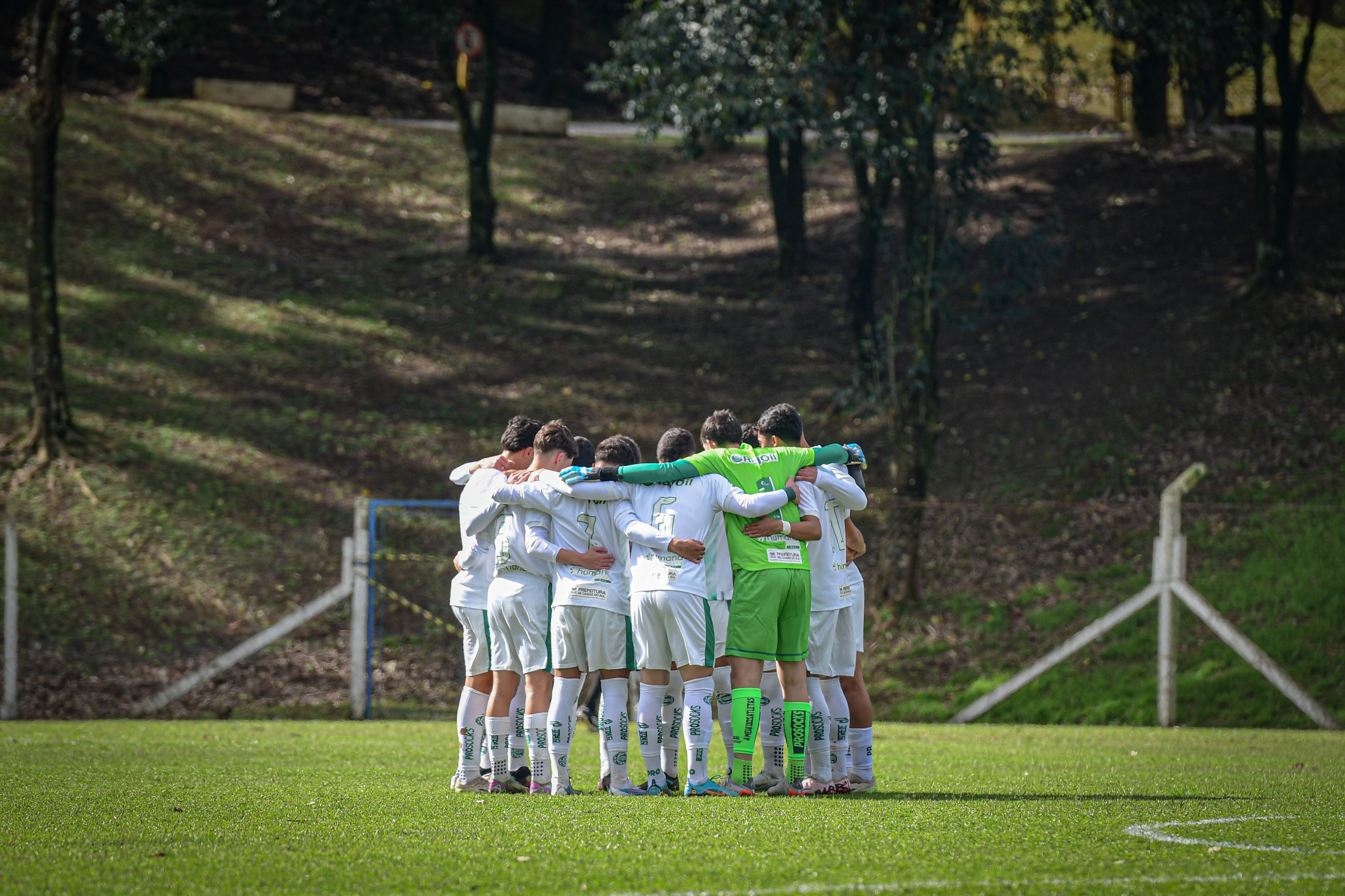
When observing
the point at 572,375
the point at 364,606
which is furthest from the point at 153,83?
the point at 364,606

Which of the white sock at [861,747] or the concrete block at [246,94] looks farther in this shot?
the concrete block at [246,94]

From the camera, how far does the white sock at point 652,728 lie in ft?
23.4

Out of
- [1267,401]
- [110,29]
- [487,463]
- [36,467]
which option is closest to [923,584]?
[1267,401]

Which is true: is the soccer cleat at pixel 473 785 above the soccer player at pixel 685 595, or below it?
below

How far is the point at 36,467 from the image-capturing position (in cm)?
1717

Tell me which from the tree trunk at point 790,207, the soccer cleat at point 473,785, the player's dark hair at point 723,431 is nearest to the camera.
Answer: the soccer cleat at point 473,785

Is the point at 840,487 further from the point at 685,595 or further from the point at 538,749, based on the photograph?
the point at 538,749

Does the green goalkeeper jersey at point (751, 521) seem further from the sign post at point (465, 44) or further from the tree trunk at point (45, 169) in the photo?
the sign post at point (465, 44)

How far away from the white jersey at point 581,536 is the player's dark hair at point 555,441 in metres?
0.20

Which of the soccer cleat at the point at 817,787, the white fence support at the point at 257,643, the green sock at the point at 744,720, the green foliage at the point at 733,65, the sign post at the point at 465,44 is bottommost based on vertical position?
the white fence support at the point at 257,643

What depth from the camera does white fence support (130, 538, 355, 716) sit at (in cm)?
1324

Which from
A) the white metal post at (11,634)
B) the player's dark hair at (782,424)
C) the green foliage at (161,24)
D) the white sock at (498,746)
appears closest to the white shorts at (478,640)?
the white sock at (498,746)

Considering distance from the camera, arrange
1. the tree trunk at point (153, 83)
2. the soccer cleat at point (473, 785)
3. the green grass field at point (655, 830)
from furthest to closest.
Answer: the tree trunk at point (153, 83), the soccer cleat at point (473, 785), the green grass field at point (655, 830)

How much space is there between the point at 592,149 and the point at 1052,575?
63.1 feet
